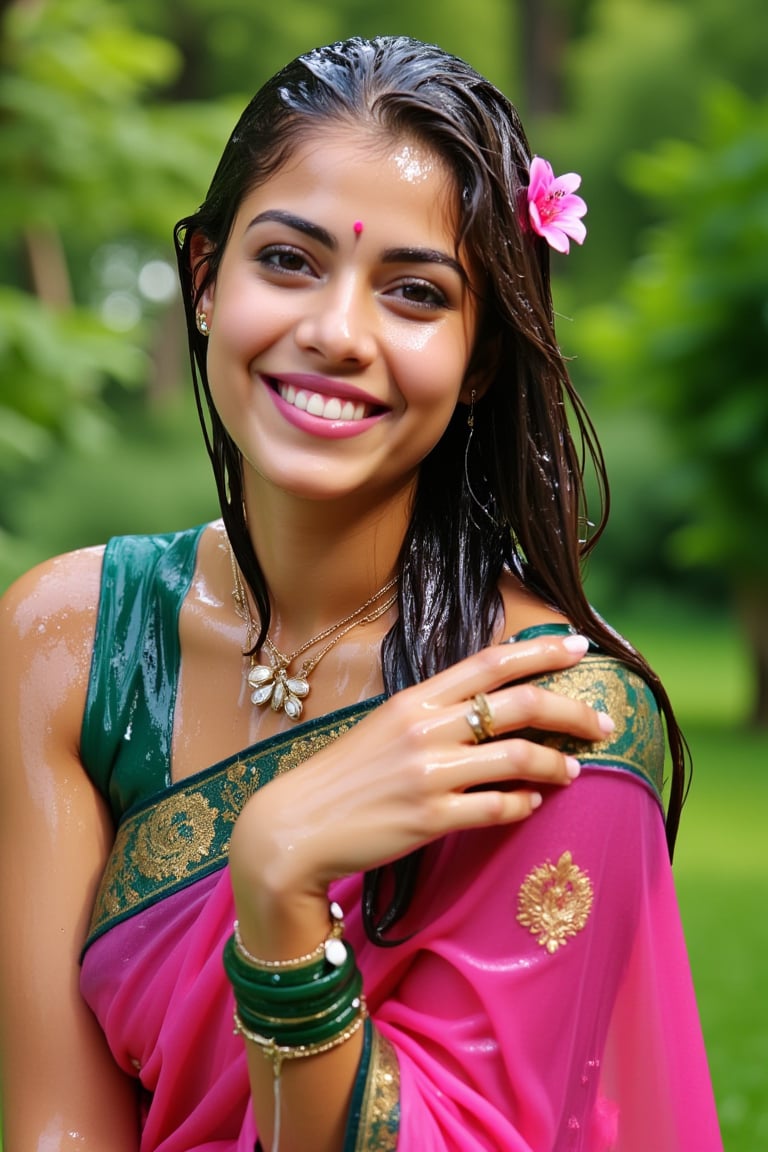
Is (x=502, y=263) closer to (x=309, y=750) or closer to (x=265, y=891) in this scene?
(x=309, y=750)

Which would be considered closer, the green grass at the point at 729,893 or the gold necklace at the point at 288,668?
the gold necklace at the point at 288,668

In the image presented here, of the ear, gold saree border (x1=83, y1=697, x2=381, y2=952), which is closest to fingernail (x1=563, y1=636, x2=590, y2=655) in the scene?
gold saree border (x1=83, y1=697, x2=381, y2=952)

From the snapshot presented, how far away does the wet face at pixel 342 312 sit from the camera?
1697mm

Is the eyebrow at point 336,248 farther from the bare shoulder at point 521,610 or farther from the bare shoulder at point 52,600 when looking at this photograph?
the bare shoulder at point 52,600

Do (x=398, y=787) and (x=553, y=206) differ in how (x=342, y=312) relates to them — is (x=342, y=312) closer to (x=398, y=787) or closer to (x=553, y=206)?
(x=553, y=206)

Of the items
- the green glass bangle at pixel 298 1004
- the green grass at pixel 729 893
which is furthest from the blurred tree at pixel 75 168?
the green glass bangle at pixel 298 1004

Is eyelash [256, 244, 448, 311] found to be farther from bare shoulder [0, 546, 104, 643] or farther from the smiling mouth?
bare shoulder [0, 546, 104, 643]

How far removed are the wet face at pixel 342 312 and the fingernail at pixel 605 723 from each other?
1.16 feet

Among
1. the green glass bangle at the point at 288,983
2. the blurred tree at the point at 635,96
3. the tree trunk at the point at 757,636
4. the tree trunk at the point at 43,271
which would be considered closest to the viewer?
the green glass bangle at the point at 288,983

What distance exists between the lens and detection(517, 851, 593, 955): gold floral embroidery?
168cm

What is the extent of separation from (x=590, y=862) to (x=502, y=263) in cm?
64

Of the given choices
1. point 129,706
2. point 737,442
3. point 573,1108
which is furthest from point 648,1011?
point 737,442

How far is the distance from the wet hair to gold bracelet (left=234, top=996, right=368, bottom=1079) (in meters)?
0.13

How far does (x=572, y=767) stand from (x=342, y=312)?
0.52m
